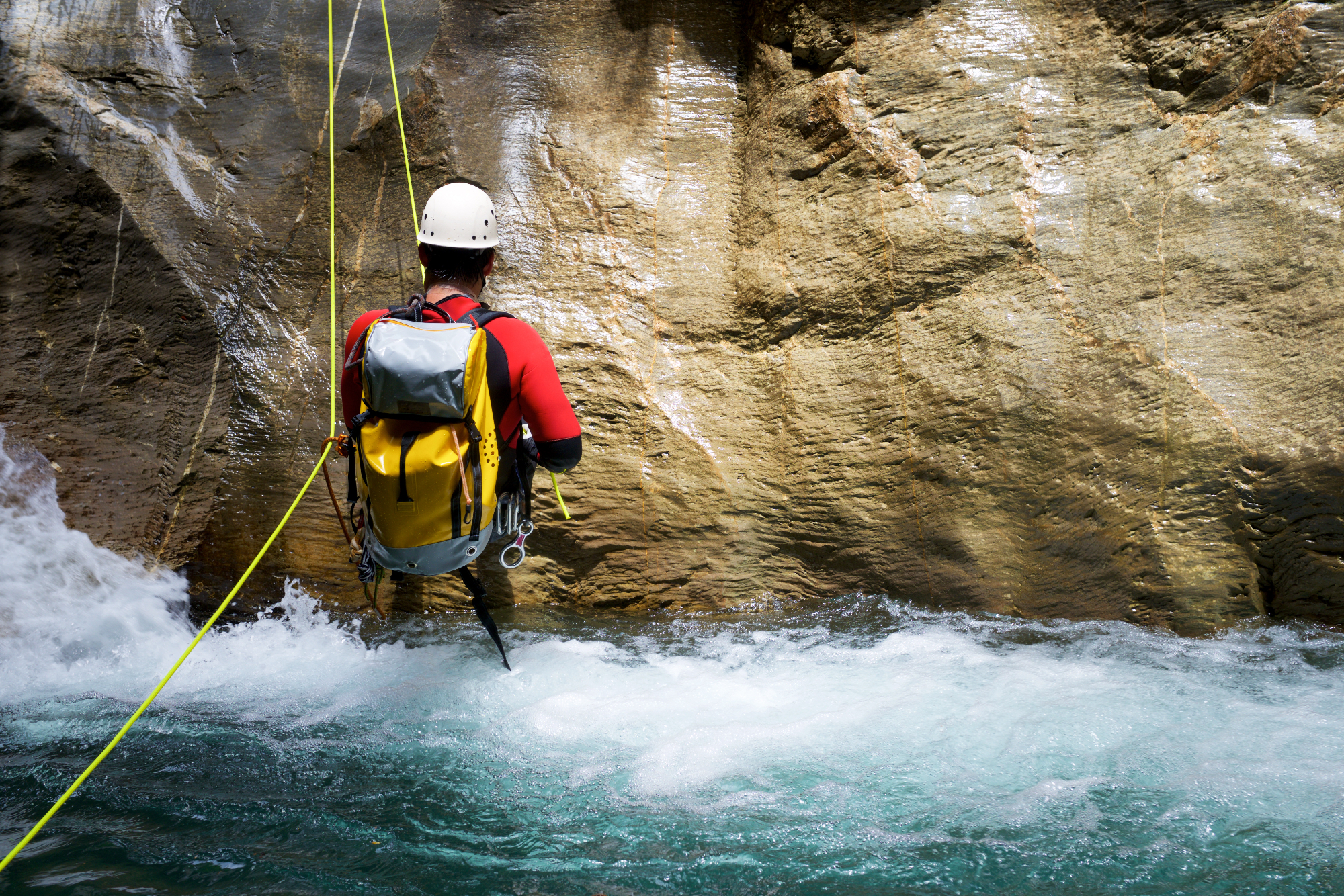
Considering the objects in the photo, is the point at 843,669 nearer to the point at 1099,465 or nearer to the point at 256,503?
the point at 1099,465

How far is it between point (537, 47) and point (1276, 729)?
188 inches

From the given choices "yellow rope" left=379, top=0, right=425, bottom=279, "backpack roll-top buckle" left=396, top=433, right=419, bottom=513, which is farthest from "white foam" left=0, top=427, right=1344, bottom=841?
"yellow rope" left=379, top=0, right=425, bottom=279

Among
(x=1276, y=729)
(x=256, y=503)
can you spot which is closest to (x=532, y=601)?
(x=256, y=503)

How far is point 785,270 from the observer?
13.6 feet

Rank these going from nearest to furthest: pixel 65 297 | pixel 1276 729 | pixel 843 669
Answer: pixel 1276 729 → pixel 843 669 → pixel 65 297

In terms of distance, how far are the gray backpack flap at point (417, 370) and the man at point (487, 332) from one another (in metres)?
0.23

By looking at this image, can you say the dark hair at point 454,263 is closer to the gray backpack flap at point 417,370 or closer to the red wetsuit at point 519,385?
the red wetsuit at point 519,385

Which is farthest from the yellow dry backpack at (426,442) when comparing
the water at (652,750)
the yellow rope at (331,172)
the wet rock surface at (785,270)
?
the yellow rope at (331,172)

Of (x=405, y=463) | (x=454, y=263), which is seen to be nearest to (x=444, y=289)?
(x=454, y=263)

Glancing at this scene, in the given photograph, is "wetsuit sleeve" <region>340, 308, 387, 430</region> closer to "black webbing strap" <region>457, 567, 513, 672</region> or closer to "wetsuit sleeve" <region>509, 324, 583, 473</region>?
"wetsuit sleeve" <region>509, 324, 583, 473</region>

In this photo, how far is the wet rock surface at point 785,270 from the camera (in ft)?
11.4

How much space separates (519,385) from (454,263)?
0.51 metres

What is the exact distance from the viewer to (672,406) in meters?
4.05

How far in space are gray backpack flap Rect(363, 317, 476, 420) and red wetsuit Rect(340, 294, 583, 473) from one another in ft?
0.76
